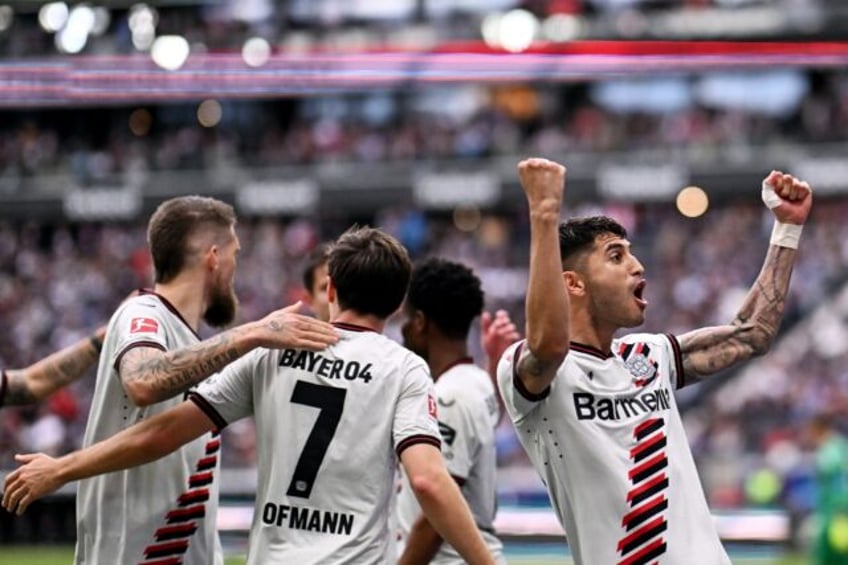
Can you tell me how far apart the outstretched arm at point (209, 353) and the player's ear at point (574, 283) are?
835mm

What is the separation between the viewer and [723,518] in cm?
1667

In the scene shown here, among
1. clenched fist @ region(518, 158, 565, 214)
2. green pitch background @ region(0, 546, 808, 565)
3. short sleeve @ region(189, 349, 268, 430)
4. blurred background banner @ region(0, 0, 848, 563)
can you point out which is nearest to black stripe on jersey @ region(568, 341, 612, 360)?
clenched fist @ region(518, 158, 565, 214)

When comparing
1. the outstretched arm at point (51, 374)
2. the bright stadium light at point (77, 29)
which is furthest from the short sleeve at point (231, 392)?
the bright stadium light at point (77, 29)

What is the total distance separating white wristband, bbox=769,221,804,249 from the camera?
18.6 feet

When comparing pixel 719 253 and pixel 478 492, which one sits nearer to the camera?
pixel 478 492

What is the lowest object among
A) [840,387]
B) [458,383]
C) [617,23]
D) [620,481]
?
[840,387]

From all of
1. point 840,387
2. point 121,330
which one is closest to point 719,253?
point 840,387

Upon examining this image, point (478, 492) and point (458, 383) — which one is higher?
point (458, 383)

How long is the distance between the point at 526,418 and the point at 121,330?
160cm

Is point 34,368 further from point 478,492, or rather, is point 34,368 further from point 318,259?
point 478,492

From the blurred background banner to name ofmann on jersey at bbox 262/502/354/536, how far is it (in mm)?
19347

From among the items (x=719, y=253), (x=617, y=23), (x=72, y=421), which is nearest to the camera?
(x=72, y=421)

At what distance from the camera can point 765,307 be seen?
18.6ft

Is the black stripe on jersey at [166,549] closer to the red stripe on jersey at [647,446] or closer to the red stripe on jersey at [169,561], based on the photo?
the red stripe on jersey at [169,561]
